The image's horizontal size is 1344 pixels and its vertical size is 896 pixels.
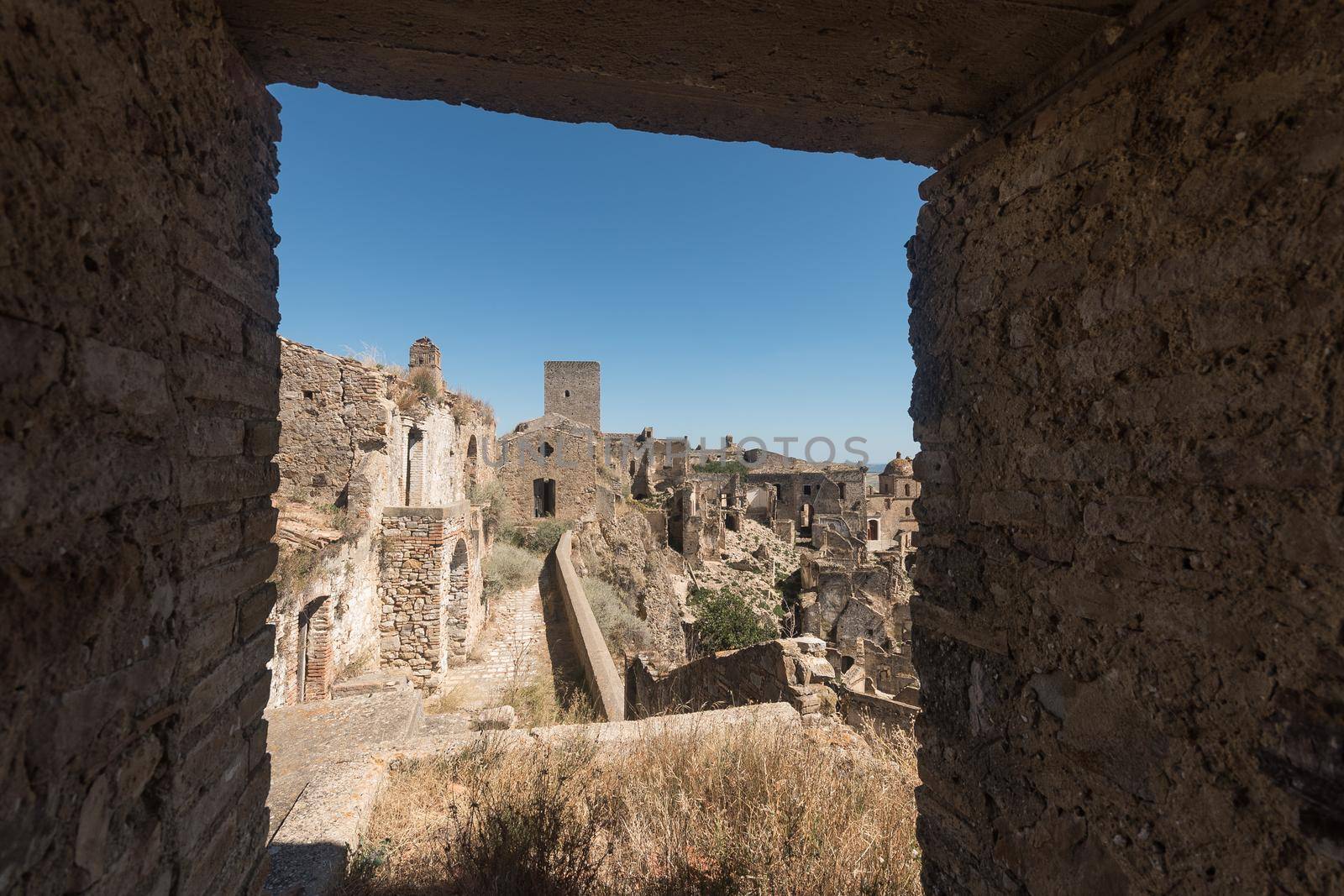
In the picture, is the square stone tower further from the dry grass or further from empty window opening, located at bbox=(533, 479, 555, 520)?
the dry grass

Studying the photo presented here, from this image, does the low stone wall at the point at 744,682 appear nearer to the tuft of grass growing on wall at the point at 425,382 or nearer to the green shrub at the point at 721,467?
the tuft of grass growing on wall at the point at 425,382

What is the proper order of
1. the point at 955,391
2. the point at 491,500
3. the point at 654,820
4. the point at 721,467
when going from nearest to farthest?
the point at 955,391
the point at 654,820
the point at 491,500
the point at 721,467

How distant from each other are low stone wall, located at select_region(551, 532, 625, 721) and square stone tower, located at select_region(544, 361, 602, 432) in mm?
22050

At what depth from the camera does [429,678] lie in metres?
8.41

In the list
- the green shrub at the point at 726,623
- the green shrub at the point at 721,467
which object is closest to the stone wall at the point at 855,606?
the green shrub at the point at 726,623

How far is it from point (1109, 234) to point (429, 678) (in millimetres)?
9053

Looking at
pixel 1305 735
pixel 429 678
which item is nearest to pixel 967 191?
pixel 1305 735

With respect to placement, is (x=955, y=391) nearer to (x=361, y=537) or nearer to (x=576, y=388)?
(x=361, y=537)

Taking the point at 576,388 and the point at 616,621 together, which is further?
the point at 576,388

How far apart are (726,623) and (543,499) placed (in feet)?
24.8

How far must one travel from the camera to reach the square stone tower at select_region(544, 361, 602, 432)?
34.8 meters

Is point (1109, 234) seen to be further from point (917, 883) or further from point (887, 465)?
point (887, 465)

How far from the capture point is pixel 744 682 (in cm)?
729

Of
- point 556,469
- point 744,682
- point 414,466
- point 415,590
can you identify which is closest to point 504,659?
point 415,590
